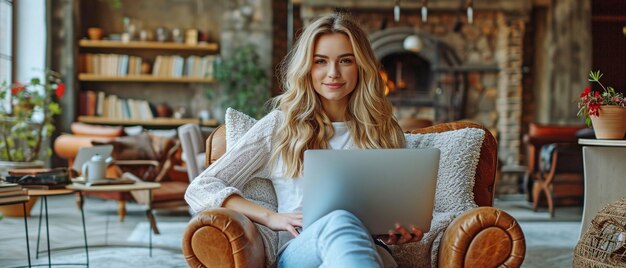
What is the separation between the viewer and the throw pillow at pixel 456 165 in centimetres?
245

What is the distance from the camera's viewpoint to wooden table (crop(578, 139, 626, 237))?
141 inches

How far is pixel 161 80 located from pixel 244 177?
6831mm

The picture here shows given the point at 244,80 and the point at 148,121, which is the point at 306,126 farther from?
the point at 148,121

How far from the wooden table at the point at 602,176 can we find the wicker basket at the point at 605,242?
70 cm

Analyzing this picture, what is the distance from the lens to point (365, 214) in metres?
1.90

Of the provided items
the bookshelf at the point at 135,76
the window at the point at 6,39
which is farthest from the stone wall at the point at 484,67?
the window at the point at 6,39

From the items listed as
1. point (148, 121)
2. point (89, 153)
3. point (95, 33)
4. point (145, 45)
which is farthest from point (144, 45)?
point (89, 153)

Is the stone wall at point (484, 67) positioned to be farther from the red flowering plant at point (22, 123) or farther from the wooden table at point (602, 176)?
the wooden table at point (602, 176)

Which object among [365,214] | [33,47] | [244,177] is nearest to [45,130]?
[33,47]

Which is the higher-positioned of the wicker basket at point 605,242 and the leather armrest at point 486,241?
the leather armrest at point 486,241

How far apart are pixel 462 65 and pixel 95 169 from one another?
20.7ft

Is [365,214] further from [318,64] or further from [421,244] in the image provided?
[318,64]

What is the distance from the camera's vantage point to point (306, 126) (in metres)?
2.33

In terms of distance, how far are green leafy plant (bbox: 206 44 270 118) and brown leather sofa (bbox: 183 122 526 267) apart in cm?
667
